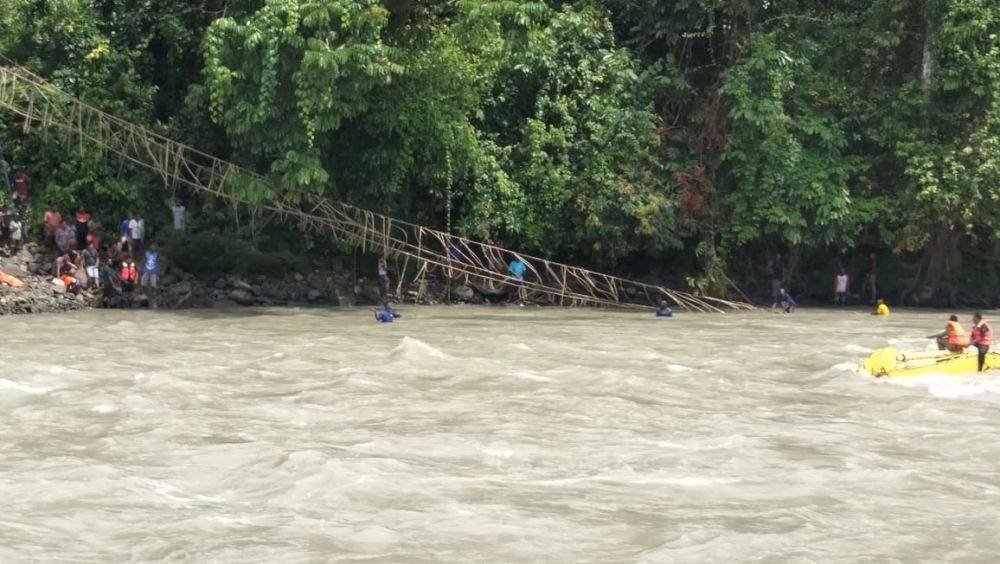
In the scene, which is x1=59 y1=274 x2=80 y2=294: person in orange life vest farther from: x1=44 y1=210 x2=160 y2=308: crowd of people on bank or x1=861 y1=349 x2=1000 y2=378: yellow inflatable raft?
x1=861 y1=349 x2=1000 y2=378: yellow inflatable raft

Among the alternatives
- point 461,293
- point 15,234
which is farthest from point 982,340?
point 15,234

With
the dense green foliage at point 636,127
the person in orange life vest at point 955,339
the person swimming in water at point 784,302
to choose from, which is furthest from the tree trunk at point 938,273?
the person in orange life vest at point 955,339

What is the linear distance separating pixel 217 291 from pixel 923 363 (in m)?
14.7

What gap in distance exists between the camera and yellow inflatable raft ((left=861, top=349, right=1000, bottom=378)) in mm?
18266

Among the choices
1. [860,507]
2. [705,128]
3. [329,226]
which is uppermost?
[705,128]

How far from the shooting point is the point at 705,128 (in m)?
30.3

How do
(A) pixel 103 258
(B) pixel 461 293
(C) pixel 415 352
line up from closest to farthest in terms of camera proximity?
(C) pixel 415 352, (A) pixel 103 258, (B) pixel 461 293

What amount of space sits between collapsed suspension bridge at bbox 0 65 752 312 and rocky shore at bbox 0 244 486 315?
1025 millimetres

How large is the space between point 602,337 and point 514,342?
77.4 inches

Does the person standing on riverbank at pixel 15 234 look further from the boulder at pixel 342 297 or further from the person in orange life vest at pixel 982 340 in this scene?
the person in orange life vest at pixel 982 340

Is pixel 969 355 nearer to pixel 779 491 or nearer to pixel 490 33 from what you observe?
pixel 779 491

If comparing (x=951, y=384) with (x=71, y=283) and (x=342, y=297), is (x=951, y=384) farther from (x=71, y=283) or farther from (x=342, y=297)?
(x=71, y=283)

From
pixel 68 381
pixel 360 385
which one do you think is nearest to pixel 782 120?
pixel 360 385

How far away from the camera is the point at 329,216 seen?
27312mm
